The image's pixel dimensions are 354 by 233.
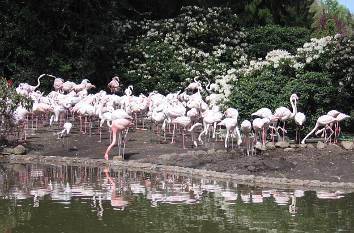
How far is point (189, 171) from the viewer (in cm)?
1178

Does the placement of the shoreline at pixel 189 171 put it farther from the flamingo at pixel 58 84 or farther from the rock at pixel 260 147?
the flamingo at pixel 58 84

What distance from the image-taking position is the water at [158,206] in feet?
24.7

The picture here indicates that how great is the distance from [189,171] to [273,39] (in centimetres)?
1463

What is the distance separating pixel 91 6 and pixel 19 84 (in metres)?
4.30

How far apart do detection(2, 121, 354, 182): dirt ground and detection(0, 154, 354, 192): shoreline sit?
14.3 inches

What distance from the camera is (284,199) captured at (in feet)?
30.5

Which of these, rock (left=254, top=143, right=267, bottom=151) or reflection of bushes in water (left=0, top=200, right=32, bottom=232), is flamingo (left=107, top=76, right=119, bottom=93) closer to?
rock (left=254, top=143, right=267, bottom=151)

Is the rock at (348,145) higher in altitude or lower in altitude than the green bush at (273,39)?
lower

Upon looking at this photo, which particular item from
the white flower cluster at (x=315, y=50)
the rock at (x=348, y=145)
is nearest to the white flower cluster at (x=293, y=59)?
the white flower cluster at (x=315, y=50)

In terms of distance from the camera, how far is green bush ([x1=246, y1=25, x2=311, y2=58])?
25406mm

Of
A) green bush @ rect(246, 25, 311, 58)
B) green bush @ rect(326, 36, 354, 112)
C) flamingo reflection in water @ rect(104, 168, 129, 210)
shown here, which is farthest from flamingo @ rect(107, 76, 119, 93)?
flamingo reflection in water @ rect(104, 168, 129, 210)

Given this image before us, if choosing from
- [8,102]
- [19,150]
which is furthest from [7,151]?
[8,102]

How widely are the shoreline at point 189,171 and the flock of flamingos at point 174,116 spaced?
59cm

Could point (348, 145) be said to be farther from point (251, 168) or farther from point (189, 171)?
point (189, 171)
